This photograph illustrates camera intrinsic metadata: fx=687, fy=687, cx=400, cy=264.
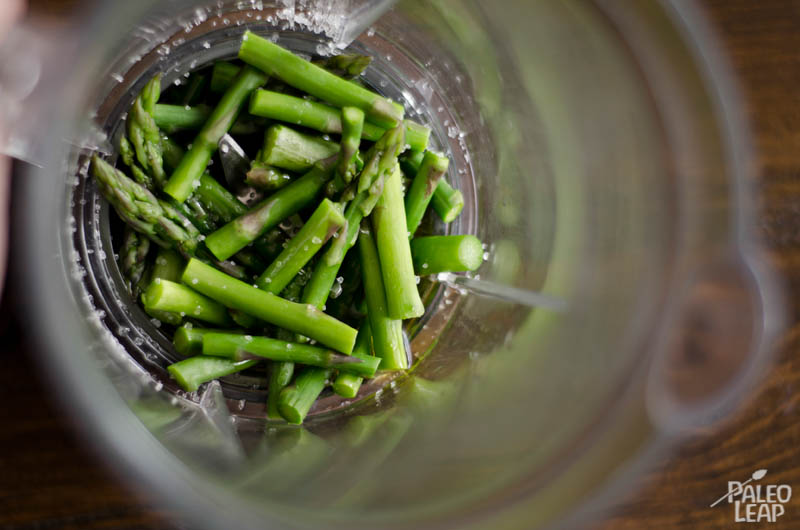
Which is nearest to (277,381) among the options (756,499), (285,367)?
(285,367)

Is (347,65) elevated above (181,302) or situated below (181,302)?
above

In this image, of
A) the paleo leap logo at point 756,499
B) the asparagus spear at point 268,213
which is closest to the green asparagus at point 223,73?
the asparagus spear at point 268,213

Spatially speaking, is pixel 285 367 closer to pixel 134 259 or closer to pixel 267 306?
pixel 267 306

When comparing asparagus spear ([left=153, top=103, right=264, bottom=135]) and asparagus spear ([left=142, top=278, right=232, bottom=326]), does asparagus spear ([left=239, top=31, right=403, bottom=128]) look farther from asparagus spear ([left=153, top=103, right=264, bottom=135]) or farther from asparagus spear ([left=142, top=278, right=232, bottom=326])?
asparagus spear ([left=142, top=278, right=232, bottom=326])

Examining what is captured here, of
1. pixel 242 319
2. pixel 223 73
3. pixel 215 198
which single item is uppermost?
pixel 223 73

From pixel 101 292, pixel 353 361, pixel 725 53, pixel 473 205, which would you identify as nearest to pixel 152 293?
pixel 101 292

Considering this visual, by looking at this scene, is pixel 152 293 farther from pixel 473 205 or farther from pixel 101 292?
pixel 473 205

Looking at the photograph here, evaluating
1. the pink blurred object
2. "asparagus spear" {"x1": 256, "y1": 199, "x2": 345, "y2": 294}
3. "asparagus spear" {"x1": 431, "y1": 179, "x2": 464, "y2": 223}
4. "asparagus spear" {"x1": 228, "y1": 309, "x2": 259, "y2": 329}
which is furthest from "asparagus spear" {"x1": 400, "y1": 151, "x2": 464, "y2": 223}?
the pink blurred object
